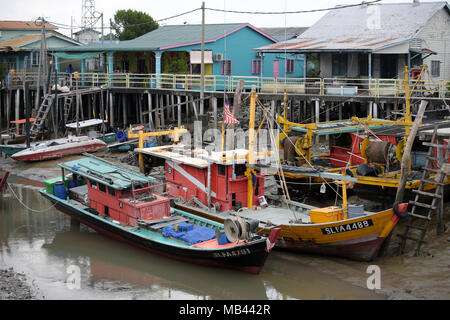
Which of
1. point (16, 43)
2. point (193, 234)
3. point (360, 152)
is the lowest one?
point (193, 234)

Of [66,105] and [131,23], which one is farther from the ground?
Answer: [131,23]

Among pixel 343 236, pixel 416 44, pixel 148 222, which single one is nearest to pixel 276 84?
pixel 416 44

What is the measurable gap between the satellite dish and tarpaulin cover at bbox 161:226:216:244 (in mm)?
1209

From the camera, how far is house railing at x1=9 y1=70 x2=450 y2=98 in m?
27.8

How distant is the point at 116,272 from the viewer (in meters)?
16.0

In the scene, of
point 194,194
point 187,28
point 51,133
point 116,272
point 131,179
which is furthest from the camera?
point 187,28

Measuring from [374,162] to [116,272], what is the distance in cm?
912

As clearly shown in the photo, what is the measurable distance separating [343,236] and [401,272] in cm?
176

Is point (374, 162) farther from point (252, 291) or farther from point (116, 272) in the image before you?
point (116, 272)

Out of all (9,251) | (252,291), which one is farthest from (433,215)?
(9,251)

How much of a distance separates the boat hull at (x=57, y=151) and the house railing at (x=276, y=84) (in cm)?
519

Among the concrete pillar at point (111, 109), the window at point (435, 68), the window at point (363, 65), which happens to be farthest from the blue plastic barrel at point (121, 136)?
the window at point (435, 68)

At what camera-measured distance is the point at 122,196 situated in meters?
17.8

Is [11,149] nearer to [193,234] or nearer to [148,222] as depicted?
[148,222]
